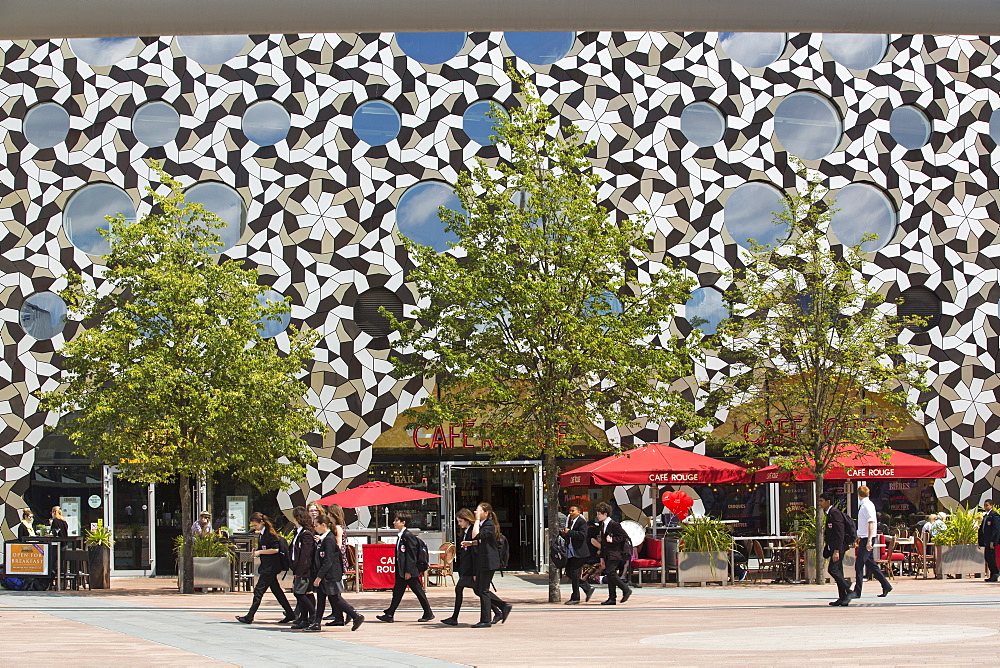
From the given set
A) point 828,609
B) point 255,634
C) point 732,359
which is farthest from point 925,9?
point 732,359

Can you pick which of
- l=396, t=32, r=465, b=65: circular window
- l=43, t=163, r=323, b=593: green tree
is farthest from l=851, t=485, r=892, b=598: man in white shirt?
l=396, t=32, r=465, b=65: circular window

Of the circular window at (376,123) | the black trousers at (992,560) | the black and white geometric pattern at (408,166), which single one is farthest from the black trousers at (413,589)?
the circular window at (376,123)

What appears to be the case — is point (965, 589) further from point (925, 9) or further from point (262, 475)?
point (925, 9)

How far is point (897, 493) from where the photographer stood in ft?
98.6

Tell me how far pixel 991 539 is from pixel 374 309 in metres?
14.8

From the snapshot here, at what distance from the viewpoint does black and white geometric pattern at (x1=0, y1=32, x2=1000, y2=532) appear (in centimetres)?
2938

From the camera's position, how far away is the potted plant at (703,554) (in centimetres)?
2323

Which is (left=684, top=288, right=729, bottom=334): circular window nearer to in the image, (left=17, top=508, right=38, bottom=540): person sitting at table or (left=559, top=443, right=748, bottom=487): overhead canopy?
(left=559, top=443, right=748, bottom=487): overhead canopy

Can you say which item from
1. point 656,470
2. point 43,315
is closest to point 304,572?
point 656,470

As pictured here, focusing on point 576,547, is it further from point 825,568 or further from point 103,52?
point 103,52

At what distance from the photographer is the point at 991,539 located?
77.2 feet

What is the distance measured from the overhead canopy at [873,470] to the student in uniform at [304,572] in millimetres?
11785

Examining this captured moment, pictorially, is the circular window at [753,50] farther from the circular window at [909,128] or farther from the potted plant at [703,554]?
the potted plant at [703,554]

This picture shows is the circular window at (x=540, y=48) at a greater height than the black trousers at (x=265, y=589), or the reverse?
the circular window at (x=540, y=48)
